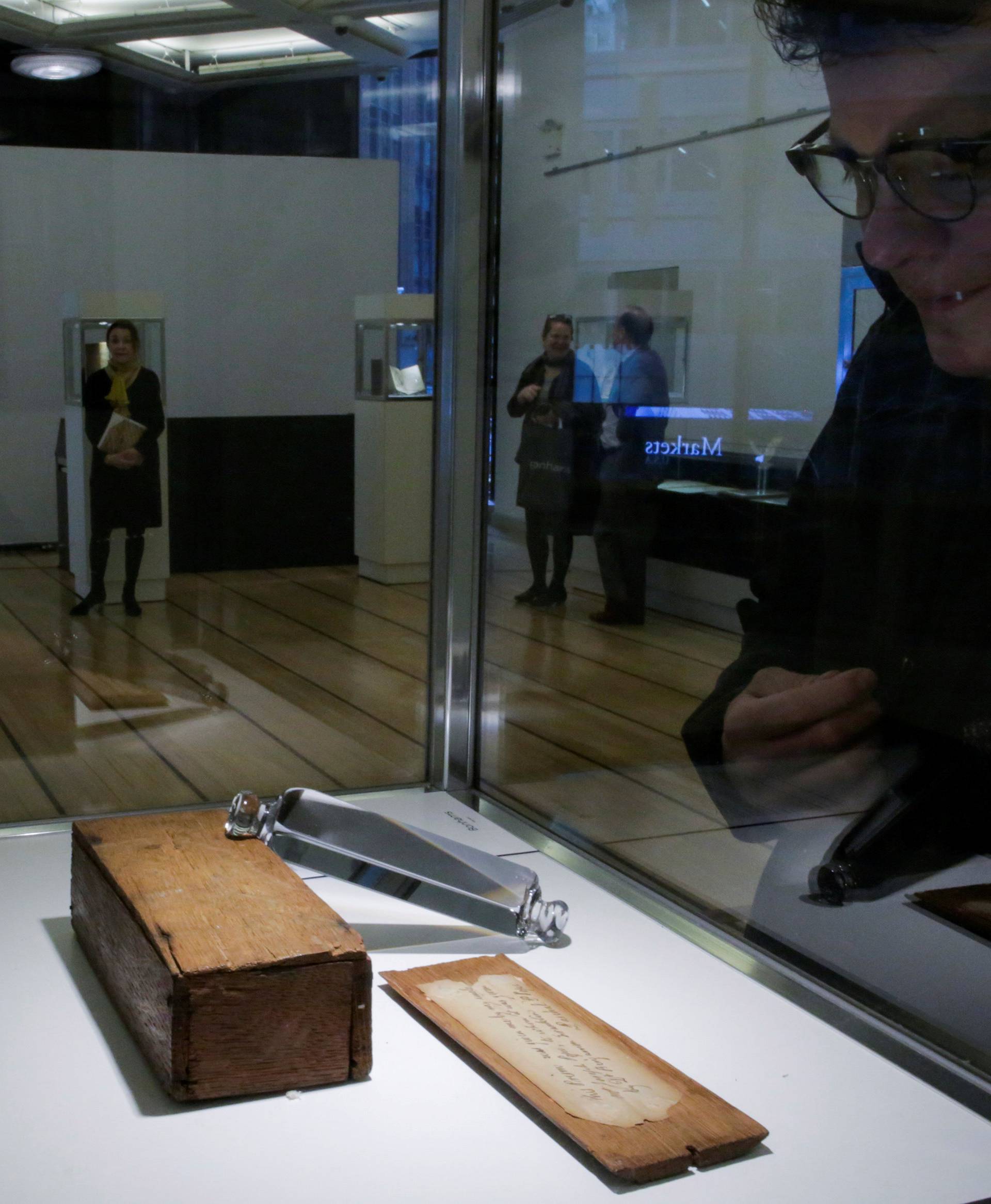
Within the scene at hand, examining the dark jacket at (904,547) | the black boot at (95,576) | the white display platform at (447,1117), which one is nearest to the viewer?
the white display platform at (447,1117)

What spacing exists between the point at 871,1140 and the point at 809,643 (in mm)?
362

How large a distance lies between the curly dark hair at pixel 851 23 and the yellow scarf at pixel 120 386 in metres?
0.71

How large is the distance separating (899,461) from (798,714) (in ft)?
0.69

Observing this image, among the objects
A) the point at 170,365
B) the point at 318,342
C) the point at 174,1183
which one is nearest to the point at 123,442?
the point at 170,365

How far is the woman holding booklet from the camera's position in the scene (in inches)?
54.2

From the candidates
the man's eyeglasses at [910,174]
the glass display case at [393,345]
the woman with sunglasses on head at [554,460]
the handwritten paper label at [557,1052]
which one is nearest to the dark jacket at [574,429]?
the woman with sunglasses on head at [554,460]

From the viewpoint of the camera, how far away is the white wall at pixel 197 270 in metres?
1.33

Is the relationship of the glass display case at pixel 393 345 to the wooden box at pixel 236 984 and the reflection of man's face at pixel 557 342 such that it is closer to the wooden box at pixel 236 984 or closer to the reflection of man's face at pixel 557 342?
the reflection of man's face at pixel 557 342

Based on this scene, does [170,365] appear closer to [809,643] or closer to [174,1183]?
[809,643]

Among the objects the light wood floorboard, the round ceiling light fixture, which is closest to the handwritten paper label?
the light wood floorboard

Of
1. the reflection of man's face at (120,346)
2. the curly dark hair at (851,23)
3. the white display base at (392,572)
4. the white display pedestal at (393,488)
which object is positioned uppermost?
the curly dark hair at (851,23)

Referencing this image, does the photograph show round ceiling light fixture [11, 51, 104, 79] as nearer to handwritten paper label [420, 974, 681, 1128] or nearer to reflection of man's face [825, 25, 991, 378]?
reflection of man's face [825, 25, 991, 378]

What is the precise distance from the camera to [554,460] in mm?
1393

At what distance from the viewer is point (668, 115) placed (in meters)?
1.12
